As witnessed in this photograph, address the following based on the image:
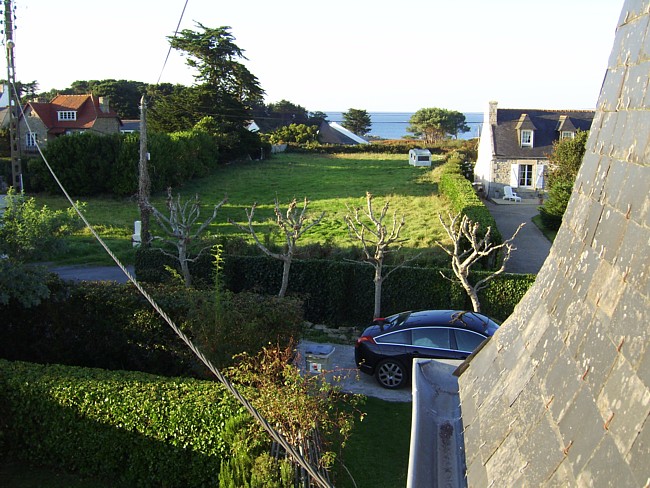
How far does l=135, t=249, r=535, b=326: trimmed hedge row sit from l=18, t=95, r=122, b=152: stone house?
1506 inches

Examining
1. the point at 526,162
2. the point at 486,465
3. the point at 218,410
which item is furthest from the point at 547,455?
the point at 526,162

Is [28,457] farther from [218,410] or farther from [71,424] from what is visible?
[218,410]

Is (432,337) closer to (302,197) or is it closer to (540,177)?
(302,197)

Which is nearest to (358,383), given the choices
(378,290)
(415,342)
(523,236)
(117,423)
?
(415,342)

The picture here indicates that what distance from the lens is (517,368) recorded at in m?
2.70

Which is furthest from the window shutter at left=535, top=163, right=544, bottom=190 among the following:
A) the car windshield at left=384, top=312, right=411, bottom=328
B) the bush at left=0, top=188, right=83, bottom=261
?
the bush at left=0, top=188, right=83, bottom=261

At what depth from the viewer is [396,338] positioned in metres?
13.2

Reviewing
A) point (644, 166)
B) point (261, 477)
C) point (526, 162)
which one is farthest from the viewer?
point (526, 162)

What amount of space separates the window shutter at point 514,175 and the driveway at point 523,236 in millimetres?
2007

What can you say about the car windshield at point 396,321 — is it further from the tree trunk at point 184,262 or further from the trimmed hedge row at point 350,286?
the tree trunk at point 184,262

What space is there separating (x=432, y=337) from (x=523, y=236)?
1652 cm

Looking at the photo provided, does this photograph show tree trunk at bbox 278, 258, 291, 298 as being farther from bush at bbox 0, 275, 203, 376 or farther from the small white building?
the small white building

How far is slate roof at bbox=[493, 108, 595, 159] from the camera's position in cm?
3859

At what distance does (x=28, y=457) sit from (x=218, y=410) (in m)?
3.57
